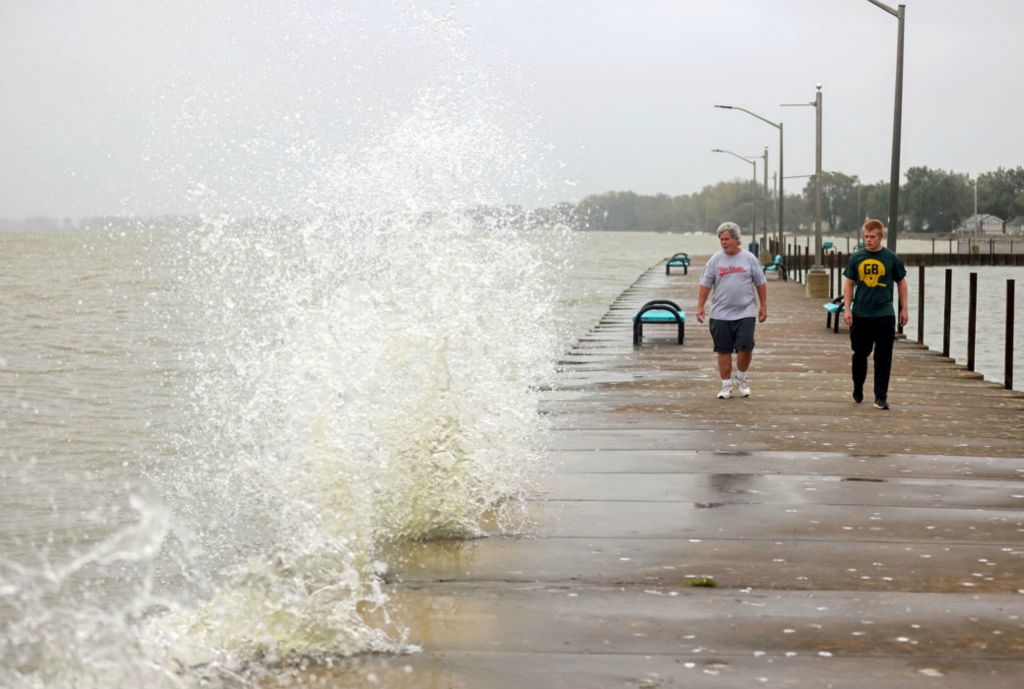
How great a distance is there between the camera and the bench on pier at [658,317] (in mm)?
23672

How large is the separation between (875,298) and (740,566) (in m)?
7.33

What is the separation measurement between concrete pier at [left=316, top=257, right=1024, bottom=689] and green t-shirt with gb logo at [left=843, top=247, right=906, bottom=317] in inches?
43.4

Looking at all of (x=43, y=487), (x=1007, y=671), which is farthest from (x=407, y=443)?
(x=43, y=487)

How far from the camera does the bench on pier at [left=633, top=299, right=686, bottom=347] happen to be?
23.7m

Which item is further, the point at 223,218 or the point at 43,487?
the point at 43,487

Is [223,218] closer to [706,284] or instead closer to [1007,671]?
[706,284]

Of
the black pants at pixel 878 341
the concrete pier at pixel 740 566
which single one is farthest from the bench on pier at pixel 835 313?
the concrete pier at pixel 740 566

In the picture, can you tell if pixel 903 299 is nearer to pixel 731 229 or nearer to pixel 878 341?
pixel 878 341

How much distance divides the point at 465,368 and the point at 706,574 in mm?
2457

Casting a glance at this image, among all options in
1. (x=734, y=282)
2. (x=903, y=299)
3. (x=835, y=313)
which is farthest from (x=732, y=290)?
(x=835, y=313)

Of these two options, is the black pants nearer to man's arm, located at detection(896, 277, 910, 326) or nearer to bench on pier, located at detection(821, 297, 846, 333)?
man's arm, located at detection(896, 277, 910, 326)

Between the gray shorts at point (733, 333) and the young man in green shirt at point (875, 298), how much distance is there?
1016 mm

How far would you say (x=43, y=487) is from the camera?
16.1 m

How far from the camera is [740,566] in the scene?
24.0 feet
